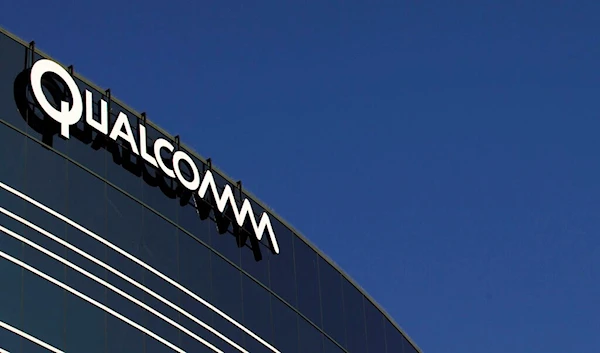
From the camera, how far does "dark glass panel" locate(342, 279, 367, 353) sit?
55344mm

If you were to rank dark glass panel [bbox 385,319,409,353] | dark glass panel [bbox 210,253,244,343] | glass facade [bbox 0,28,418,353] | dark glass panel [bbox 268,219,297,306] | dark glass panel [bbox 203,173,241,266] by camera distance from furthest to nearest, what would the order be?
dark glass panel [bbox 385,319,409,353] → dark glass panel [bbox 268,219,297,306] → dark glass panel [bbox 203,173,241,266] → dark glass panel [bbox 210,253,244,343] → glass facade [bbox 0,28,418,353]

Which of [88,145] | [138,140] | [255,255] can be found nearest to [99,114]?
[88,145]

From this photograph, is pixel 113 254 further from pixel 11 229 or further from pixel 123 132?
pixel 11 229

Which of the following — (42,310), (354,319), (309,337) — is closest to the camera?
(42,310)

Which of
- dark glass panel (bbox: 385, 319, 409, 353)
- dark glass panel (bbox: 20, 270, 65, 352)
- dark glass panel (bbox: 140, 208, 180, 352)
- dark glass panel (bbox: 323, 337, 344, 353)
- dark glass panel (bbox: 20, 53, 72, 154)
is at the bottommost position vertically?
dark glass panel (bbox: 20, 270, 65, 352)

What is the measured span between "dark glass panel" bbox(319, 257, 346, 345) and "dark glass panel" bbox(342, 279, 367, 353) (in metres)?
0.46

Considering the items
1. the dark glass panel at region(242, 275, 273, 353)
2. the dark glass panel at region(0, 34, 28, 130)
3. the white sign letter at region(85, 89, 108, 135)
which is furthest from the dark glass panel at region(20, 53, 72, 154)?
the dark glass panel at region(242, 275, 273, 353)

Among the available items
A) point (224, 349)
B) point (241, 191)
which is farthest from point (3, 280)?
point (241, 191)

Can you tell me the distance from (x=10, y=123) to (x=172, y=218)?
7830 mm

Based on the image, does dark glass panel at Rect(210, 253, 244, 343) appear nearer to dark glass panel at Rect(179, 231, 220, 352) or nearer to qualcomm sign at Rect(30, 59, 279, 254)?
dark glass panel at Rect(179, 231, 220, 352)

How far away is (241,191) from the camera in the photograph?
161 feet

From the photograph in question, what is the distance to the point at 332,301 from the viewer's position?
54625 mm

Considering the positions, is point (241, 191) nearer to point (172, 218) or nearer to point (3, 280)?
point (172, 218)

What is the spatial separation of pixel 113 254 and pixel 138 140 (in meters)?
4.26
